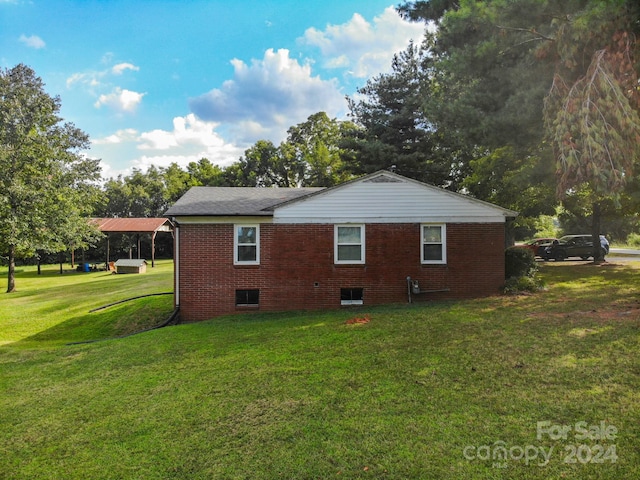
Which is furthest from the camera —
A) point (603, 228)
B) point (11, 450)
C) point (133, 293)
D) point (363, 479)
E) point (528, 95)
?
point (603, 228)

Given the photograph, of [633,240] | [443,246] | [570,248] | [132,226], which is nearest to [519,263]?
[443,246]

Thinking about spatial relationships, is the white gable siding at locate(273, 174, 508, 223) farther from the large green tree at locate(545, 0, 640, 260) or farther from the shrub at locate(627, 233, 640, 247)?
the shrub at locate(627, 233, 640, 247)

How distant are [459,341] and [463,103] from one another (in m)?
6.78

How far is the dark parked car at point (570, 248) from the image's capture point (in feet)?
72.5

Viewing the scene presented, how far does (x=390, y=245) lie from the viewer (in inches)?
446

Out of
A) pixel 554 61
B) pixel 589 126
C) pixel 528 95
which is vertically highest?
pixel 554 61

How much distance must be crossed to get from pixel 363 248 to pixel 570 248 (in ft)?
60.0

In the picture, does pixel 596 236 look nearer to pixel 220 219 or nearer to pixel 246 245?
pixel 246 245

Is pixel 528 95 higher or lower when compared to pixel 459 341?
higher

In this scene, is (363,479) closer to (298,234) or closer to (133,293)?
(298,234)

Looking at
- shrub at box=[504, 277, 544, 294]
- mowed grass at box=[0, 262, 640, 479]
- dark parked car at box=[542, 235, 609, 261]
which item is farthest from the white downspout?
dark parked car at box=[542, 235, 609, 261]

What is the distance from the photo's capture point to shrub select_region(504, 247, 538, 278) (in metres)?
12.3

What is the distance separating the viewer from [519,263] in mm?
12469

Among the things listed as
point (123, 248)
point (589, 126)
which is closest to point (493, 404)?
point (589, 126)
